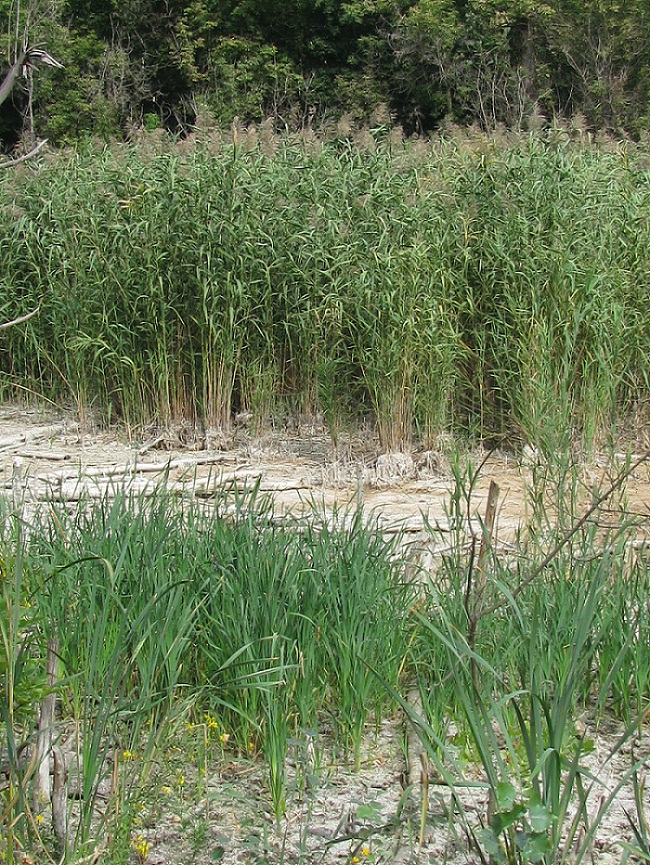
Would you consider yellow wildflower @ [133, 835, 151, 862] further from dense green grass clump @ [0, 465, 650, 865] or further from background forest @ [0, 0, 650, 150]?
background forest @ [0, 0, 650, 150]

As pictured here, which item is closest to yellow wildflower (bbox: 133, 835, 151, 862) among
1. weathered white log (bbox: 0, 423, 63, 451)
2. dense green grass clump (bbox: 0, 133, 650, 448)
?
dense green grass clump (bbox: 0, 133, 650, 448)

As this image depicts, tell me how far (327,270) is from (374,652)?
3989 mm

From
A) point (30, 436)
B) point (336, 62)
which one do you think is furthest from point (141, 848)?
point (336, 62)

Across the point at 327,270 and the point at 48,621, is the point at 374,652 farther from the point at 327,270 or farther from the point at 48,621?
the point at 327,270

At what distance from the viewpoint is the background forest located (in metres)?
18.7

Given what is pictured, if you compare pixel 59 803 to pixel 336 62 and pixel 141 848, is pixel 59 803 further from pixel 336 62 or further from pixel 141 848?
pixel 336 62

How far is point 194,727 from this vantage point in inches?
105

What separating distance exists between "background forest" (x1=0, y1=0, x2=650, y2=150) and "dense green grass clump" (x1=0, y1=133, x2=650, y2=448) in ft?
36.6

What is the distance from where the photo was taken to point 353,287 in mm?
6312

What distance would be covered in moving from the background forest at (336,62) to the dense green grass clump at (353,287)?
36.6ft

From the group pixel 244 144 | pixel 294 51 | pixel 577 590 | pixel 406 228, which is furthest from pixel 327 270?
pixel 294 51

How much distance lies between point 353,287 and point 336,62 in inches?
646

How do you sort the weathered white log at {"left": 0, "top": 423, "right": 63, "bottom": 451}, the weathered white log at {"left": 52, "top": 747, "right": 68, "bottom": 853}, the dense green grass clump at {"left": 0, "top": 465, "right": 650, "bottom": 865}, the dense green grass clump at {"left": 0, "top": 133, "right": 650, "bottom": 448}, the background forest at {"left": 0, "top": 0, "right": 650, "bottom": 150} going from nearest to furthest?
the weathered white log at {"left": 52, "top": 747, "right": 68, "bottom": 853} → the dense green grass clump at {"left": 0, "top": 465, "right": 650, "bottom": 865} → the dense green grass clump at {"left": 0, "top": 133, "right": 650, "bottom": 448} → the weathered white log at {"left": 0, "top": 423, "right": 63, "bottom": 451} → the background forest at {"left": 0, "top": 0, "right": 650, "bottom": 150}

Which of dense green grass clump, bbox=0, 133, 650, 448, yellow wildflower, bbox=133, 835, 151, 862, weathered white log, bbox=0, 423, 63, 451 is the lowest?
weathered white log, bbox=0, 423, 63, 451
